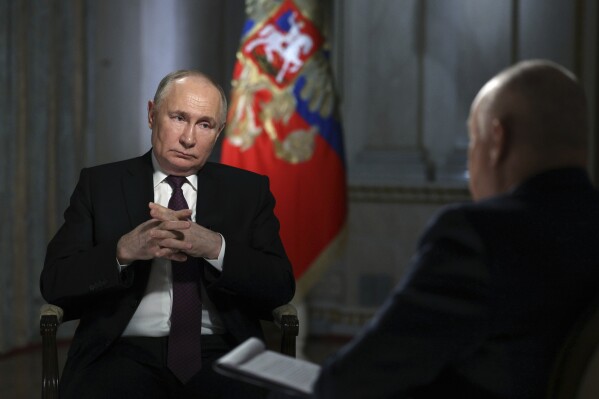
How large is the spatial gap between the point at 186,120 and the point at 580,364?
1484mm

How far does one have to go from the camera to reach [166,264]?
8.20ft

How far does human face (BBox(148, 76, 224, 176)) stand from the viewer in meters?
2.50

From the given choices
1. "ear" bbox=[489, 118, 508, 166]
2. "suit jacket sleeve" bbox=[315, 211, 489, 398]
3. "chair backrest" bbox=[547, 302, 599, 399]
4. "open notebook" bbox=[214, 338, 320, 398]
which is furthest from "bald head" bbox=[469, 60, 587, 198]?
"open notebook" bbox=[214, 338, 320, 398]

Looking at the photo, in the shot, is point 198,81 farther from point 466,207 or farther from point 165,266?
point 466,207

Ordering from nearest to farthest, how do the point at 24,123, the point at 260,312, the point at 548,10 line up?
the point at 260,312, the point at 24,123, the point at 548,10

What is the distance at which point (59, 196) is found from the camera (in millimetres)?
5938

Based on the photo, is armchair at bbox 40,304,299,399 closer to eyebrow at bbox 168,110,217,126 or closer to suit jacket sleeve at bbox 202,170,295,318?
suit jacket sleeve at bbox 202,170,295,318

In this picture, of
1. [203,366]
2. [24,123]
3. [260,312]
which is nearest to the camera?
[203,366]

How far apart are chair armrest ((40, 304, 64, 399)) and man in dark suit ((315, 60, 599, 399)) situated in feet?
3.93

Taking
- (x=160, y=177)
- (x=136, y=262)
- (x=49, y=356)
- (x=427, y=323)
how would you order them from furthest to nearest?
(x=160, y=177)
(x=136, y=262)
(x=49, y=356)
(x=427, y=323)

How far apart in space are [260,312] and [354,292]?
3.77m

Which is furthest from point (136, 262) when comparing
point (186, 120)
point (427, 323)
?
point (427, 323)

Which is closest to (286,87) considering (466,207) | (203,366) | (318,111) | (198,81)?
(318,111)

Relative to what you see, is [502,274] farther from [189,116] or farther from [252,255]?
[189,116]
